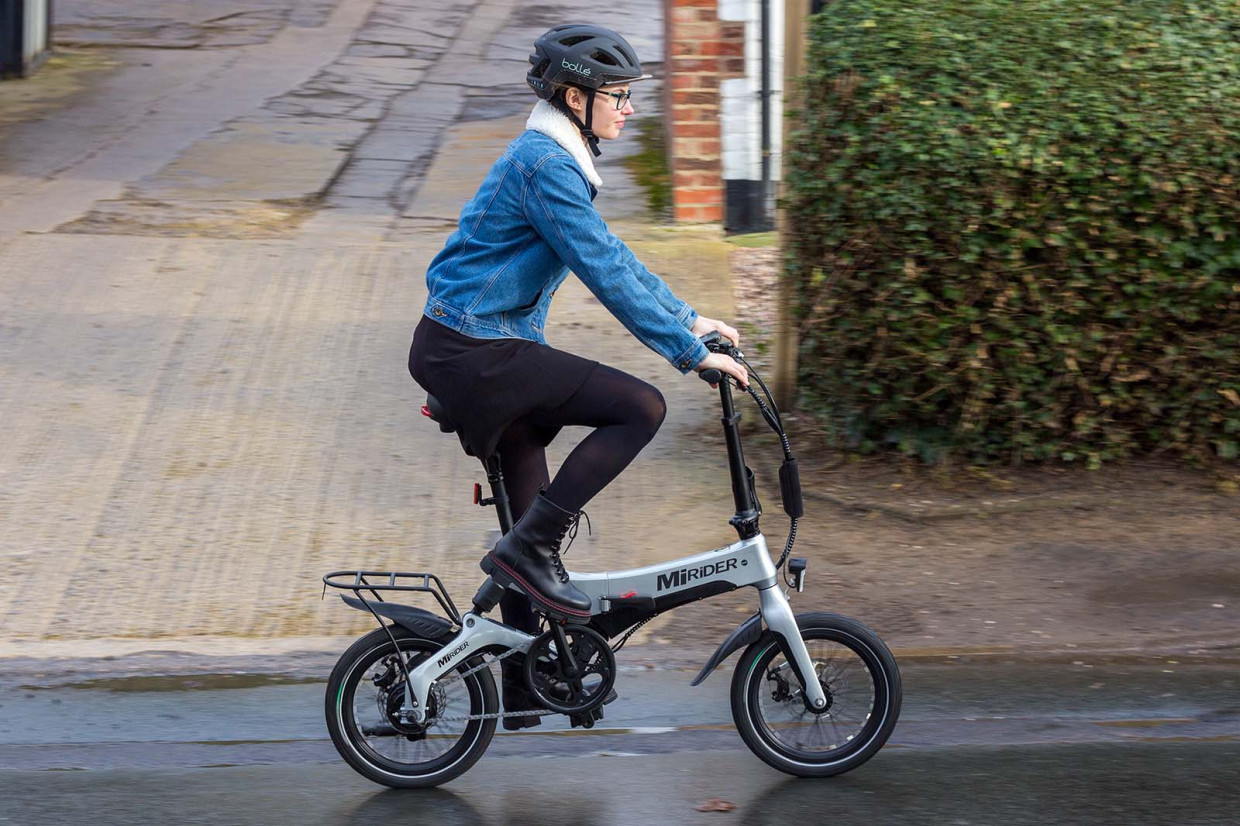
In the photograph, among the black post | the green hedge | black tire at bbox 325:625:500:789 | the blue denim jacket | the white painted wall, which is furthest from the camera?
the black post

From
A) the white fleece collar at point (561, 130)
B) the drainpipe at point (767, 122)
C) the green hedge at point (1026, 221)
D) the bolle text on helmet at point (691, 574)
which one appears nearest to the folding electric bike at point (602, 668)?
the bolle text on helmet at point (691, 574)

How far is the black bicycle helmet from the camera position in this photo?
4008 millimetres

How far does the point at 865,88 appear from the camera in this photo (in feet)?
20.3

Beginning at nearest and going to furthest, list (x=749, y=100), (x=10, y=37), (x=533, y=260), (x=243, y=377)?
(x=533, y=260)
(x=243, y=377)
(x=749, y=100)
(x=10, y=37)

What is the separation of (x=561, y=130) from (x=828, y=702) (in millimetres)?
1729

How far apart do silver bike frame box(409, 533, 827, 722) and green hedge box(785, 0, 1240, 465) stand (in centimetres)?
216

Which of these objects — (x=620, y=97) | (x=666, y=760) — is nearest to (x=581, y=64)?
(x=620, y=97)

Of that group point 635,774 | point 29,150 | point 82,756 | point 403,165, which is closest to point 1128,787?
point 635,774

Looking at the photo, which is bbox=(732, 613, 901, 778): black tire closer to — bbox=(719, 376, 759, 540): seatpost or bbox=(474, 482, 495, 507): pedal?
bbox=(719, 376, 759, 540): seatpost

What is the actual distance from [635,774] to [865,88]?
119 inches

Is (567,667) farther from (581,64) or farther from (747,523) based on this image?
(581,64)

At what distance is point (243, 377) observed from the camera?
7457mm

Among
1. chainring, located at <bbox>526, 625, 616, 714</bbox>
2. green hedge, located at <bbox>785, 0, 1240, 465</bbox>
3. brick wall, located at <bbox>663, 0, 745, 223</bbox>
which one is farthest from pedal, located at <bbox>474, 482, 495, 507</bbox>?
brick wall, located at <bbox>663, 0, 745, 223</bbox>

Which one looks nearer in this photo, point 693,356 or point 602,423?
point 693,356
